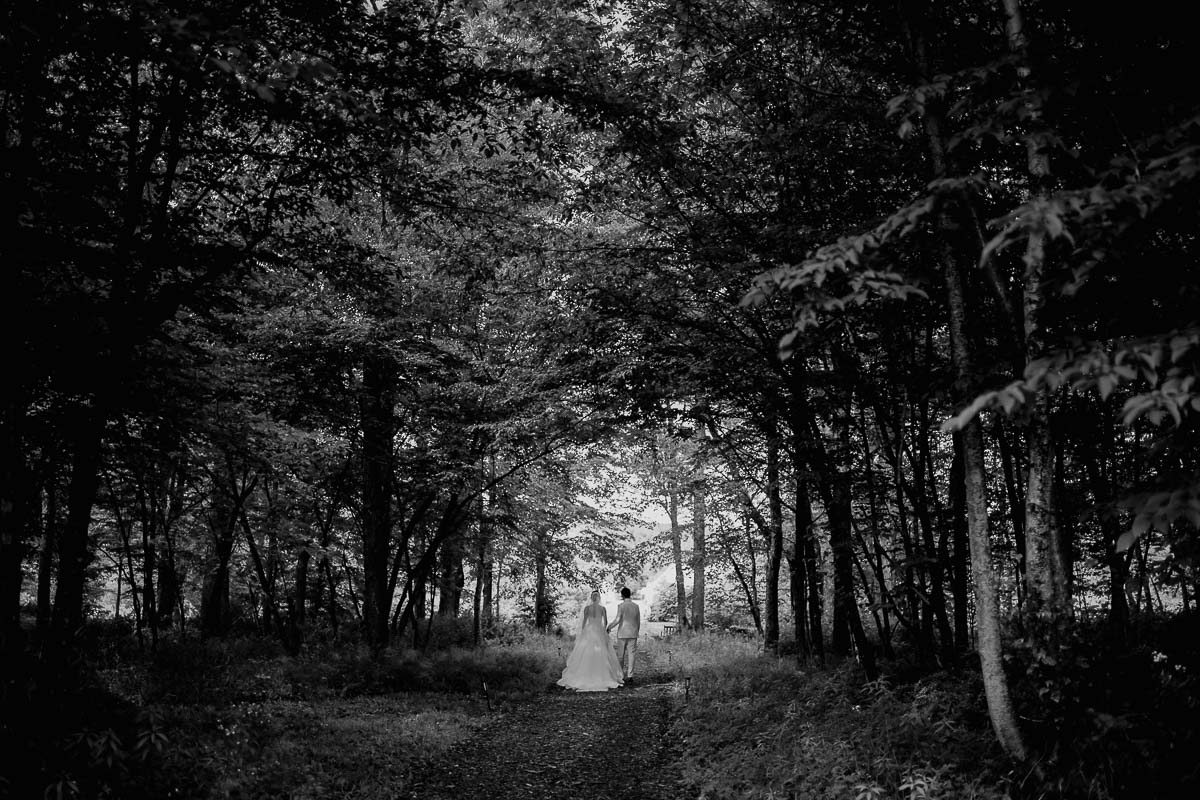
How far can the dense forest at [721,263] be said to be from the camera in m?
3.83

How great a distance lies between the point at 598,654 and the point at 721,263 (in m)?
10.3

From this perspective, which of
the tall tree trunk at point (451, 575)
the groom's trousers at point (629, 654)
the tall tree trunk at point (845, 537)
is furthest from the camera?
the tall tree trunk at point (451, 575)

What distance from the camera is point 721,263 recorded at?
7.34 meters

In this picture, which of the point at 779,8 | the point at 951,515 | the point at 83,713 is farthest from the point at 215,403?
the point at 951,515

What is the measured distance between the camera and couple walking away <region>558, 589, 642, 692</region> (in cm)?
1440

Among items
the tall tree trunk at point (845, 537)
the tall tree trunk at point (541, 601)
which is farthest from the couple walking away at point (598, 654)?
the tall tree trunk at point (541, 601)

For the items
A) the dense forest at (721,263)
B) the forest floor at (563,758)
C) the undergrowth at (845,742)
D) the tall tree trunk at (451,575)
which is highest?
the dense forest at (721,263)

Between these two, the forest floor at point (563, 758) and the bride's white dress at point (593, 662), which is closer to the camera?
the forest floor at point (563, 758)

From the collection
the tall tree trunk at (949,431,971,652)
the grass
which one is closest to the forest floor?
the grass

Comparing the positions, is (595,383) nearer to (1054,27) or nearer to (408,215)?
(408,215)

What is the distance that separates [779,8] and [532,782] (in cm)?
848

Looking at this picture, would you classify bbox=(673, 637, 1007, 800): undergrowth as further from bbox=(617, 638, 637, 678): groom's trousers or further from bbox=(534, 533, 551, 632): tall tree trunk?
bbox=(534, 533, 551, 632): tall tree trunk

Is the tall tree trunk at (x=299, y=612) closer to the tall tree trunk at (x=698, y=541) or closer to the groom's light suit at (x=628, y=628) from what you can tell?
the groom's light suit at (x=628, y=628)

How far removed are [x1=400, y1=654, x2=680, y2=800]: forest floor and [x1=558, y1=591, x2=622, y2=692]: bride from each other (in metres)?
2.59
